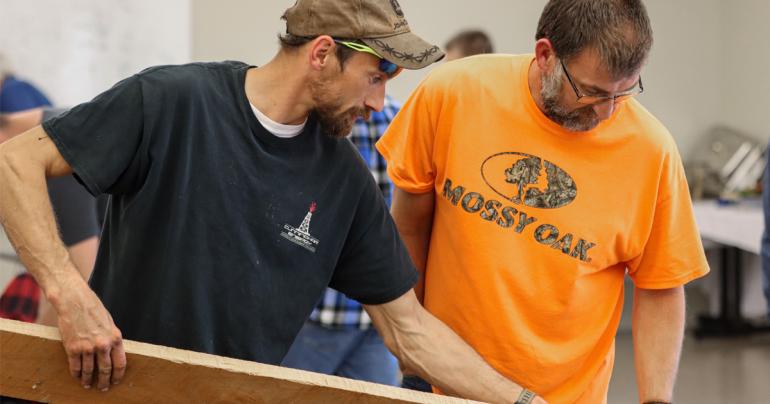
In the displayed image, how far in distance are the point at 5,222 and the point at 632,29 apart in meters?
1.11

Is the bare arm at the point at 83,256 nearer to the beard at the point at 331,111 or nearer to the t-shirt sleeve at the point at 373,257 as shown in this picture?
the t-shirt sleeve at the point at 373,257

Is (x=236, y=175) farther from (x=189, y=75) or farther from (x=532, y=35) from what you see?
(x=532, y=35)

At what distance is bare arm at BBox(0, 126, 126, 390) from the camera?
1.33 m

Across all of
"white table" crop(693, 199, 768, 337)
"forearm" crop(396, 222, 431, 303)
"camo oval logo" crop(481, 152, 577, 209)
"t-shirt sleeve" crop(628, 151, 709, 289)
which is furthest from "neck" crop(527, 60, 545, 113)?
"white table" crop(693, 199, 768, 337)

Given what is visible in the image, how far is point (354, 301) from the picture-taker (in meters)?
2.73

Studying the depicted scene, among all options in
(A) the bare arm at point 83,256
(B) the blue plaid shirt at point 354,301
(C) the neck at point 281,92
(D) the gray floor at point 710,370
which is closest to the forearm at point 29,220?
(C) the neck at point 281,92

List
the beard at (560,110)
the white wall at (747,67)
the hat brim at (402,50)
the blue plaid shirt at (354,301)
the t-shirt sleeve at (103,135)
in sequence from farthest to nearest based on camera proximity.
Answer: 1. the white wall at (747,67)
2. the blue plaid shirt at (354,301)
3. the beard at (560,110)
4. the hat brim at (402,50)
5. the t-shirt sleeve at (103,135)

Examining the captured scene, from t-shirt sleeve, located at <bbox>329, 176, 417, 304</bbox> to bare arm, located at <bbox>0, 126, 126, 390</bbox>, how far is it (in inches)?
21.7

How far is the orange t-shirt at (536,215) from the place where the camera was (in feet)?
5.94

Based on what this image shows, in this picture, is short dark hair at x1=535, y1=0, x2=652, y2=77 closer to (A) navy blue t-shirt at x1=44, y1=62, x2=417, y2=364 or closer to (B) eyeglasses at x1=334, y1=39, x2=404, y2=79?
(B) eyeglasses at x1=334, y1=39, x2=404, y2=79

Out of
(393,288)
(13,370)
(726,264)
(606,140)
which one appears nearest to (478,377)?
(393,288)

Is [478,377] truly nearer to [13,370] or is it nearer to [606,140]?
[606,140]

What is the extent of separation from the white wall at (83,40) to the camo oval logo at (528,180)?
3.65m

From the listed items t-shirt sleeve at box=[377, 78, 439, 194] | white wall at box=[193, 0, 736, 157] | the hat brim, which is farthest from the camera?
white wall at box=[193, 0, 736, 157]
